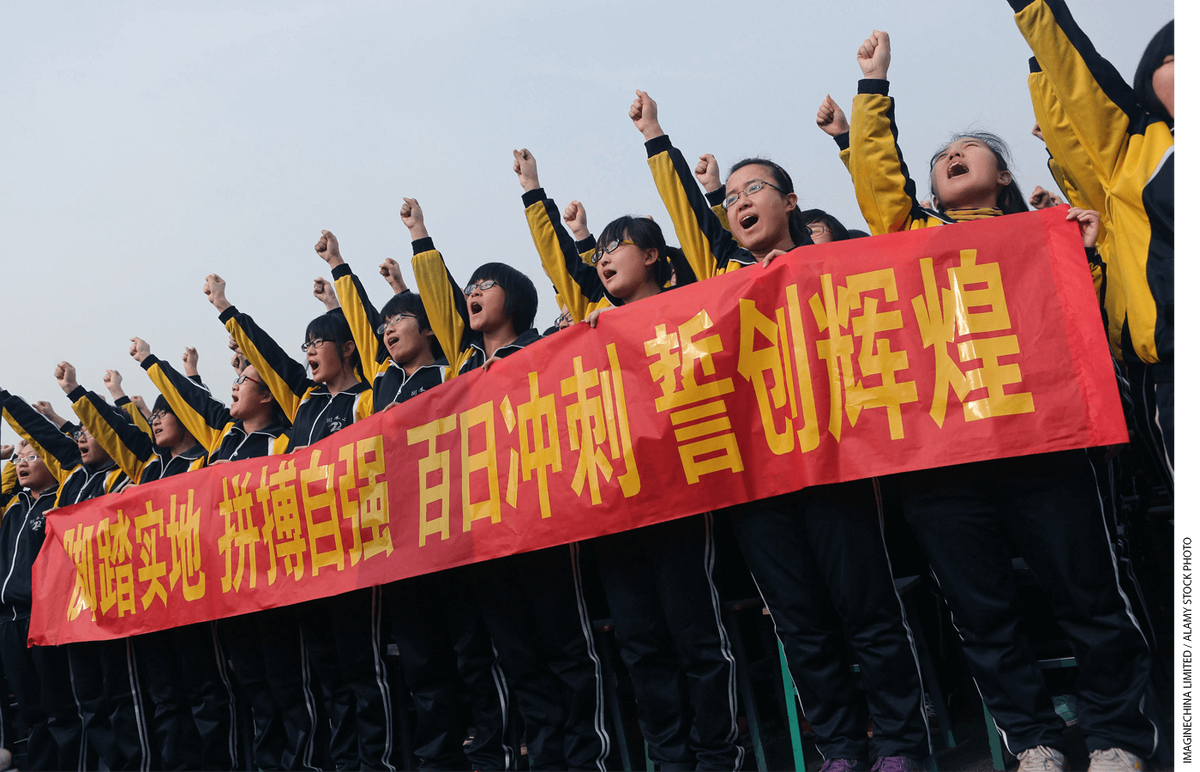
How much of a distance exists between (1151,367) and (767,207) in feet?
4.69

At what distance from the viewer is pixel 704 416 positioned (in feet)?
9.55

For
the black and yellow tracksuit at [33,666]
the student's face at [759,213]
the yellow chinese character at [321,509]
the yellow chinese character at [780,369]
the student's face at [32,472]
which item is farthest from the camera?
the student's face at [32,472]

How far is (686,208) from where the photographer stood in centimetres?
340

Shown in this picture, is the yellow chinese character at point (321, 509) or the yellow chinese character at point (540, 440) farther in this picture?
the yellow chinese character at point (321, 509)

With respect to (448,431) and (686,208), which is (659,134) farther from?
(448,431)

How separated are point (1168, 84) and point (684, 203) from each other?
168cm

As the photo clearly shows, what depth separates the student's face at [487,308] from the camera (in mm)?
4020

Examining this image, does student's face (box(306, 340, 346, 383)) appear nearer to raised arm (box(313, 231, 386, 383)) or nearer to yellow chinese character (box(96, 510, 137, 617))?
raised arm (box(313, 231, 386, 383))

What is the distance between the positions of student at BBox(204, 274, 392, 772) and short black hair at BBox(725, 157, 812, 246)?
2445 mm

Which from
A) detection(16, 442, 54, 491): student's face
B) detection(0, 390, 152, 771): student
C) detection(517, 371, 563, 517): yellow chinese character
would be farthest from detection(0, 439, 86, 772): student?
detection(517, 371, 563, 517): yellow chinese character

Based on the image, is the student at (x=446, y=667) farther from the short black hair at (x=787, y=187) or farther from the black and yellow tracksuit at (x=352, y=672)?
the short black hair at (x=787, y=187)

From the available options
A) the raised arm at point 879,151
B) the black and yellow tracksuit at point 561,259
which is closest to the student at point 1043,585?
the raised arm at point 879,151

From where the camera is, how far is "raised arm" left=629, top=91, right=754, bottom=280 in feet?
11.1

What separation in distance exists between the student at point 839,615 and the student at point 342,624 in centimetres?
199
